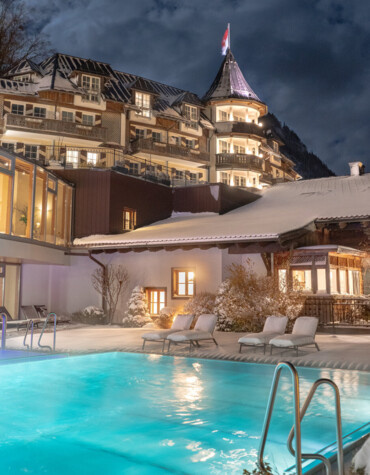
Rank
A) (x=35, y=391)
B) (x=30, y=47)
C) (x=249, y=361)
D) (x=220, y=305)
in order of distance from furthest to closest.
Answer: (x=30, y=47) → (x=220, y=305) → (x=249, y=361) → (x=35, y=391)

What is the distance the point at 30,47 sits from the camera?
152 feet

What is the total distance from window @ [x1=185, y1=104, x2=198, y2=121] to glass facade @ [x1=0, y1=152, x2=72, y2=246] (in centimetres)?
2227

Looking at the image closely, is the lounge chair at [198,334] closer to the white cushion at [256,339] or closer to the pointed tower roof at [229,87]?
the white cushion at [256,339]

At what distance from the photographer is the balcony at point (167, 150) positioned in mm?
38219

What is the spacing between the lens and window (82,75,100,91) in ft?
123

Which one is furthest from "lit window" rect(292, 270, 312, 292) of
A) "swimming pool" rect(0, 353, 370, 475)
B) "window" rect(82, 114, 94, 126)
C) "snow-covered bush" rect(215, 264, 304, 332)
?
"window" rect(82, 114, 94, 126)

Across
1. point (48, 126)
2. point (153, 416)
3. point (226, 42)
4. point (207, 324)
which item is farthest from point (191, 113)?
point (153, 416)

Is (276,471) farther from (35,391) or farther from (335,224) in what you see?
(335,224)

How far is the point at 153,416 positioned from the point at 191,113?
127 ft

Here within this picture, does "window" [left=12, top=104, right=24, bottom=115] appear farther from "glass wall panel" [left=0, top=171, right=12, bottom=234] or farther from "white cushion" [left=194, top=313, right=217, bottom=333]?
"white cushion" [left=194, top=313, right=217, bottom=333]

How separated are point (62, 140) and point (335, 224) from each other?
72.0 ft

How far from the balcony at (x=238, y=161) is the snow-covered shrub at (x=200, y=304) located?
26.4m

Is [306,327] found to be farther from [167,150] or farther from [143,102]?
[143,102]

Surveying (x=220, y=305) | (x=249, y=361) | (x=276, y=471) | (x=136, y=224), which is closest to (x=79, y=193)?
(x=136, y=224)
